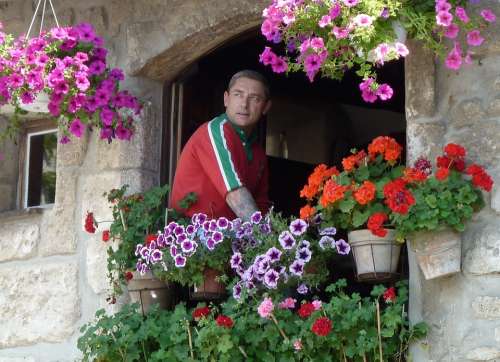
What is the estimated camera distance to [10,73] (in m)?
4.55

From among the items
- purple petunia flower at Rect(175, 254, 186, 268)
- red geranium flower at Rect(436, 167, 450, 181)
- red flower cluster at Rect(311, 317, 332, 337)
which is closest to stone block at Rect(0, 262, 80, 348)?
purple petunia flower at Rect(175, 254, 186, 268)

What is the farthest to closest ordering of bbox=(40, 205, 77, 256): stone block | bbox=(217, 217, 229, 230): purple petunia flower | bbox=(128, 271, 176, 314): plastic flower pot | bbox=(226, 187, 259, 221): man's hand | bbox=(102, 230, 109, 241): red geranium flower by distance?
bbox=(40, 205, 77, 256): stone block < bbox=(102, 230, 109, 241): red geranium flower < bbox=(128, 271, 176, 314): plastic flower pot < bbox=(226, 187, 259, 221): man's hand < bbox=(217, 217, 229, 230): purple petunia flower

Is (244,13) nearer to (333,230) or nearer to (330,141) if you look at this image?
(333,230)

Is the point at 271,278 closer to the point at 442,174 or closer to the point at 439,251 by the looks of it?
the point at 439,251

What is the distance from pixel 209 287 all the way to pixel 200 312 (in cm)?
16

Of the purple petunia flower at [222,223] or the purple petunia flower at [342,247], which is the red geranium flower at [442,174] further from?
the purple petunia flower at [222,223]

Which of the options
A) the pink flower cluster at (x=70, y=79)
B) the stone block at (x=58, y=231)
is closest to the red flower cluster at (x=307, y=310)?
the pink flower cluster at (x=70, y=79)

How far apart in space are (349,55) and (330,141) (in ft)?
14.2

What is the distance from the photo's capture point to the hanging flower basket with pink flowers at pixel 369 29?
3.70 meters

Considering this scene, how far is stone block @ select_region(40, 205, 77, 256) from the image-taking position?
5.04 metres

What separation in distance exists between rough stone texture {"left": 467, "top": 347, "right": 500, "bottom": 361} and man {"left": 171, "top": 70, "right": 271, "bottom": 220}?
44.3 inches

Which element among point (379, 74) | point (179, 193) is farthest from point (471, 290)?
point (379, 74)

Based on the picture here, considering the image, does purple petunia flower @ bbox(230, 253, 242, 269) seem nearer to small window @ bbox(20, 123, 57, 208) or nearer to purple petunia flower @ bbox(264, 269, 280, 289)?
purple petunia flower @ bbox(264, 269, 280, 289)

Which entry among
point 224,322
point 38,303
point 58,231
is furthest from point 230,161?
point 38,303
